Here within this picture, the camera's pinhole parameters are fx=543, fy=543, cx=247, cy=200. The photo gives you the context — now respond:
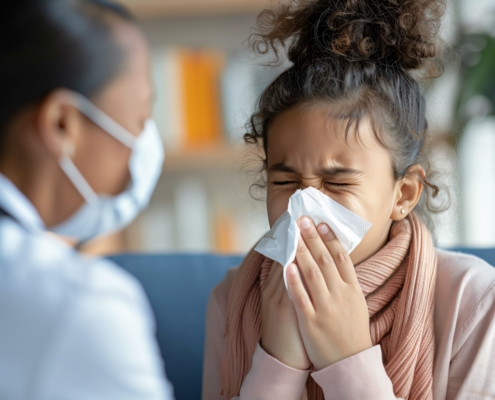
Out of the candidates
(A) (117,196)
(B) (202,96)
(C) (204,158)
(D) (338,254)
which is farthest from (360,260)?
(B) (202,96)

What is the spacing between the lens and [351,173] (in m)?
0.97

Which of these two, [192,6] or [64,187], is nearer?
[64,187]

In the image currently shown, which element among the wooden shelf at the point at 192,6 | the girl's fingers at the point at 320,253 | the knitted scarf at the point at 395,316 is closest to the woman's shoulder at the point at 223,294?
the knitted scarf at the point at 395,316

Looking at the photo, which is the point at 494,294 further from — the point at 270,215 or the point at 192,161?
the point at 192,161

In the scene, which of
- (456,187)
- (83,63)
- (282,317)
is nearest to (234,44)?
(456,187)

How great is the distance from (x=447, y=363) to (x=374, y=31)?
632mm

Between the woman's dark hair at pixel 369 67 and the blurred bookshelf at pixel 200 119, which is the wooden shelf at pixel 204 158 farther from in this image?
the woman's dark hair at pixel 369 67

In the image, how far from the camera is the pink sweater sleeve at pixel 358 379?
2.92 feet

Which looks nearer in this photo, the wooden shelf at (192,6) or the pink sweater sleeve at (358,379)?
the pink sweater sleeve at (358,379)

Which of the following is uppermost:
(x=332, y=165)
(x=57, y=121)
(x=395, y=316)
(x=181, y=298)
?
(x=57, y=121)

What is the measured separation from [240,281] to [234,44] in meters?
1.35

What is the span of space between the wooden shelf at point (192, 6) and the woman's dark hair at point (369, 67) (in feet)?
3.31

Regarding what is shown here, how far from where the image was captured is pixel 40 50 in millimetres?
646

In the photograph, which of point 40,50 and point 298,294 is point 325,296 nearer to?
point 298,294
